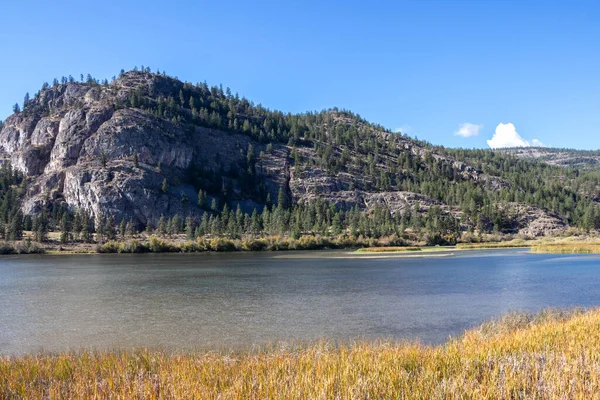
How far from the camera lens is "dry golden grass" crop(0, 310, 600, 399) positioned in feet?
31.9

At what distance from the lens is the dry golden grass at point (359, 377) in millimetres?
9727

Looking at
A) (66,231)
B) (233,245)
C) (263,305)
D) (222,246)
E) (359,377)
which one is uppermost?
(359,377)

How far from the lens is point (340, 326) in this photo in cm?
2730

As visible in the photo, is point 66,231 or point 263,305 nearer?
point 263,305

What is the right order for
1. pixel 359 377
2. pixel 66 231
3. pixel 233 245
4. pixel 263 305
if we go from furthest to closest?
1. pixel 66 231
2. pixel 233 245
3. pixel 263 305
4. pixel 359 377

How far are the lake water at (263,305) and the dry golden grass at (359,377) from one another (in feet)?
30.6

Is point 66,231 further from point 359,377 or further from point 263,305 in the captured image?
point 359,377

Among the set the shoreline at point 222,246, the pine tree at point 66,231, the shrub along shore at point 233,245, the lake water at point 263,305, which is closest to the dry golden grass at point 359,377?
the lake water at point 263,305

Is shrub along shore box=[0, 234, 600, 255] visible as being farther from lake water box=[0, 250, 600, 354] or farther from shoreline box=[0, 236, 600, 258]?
lake water box=[0, 250, 600, 354]

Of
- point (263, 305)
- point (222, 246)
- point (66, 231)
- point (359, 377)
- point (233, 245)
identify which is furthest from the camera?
point (66, 231)

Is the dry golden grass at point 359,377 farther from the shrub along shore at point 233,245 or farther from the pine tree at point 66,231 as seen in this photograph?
the pine tree at point 66,231

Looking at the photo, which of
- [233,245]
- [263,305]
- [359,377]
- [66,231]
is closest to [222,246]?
[233,245]

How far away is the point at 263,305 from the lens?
3606 centimetres

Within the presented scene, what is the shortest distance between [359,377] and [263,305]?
1023 inches
